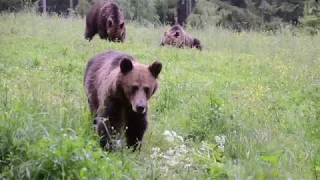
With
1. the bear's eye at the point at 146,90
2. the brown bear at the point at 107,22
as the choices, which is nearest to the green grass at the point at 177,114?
the bear's eye at the point at 146,90

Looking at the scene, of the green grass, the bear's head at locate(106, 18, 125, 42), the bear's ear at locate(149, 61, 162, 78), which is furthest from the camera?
the bear's head at locate(106, 18, 125, 42)

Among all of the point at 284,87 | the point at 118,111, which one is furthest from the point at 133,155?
the point at 284,87

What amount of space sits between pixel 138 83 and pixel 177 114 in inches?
90.6

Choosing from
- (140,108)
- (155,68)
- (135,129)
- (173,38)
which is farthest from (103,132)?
(173,38)

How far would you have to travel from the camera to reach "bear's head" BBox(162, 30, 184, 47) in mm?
16703

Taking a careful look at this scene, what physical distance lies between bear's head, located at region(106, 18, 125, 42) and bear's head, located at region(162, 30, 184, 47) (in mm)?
1856

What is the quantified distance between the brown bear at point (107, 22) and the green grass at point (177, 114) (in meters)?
1.07

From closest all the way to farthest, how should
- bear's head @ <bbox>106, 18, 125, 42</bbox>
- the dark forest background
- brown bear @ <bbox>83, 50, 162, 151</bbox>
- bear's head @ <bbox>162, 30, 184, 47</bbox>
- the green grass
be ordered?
the green grass → brown bear @ <bbox>83, 50, 162, 151</bbox> → bear's head @ <bbox>106, 18, 125, 42</bbox> → bear's head @ <bbox>162, 30, 184, 47</bbox> → the dark forest background

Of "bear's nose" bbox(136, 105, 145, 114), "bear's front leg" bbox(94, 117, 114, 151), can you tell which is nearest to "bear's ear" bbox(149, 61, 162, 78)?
"bear's nose" bbox(136, 105, 145, 114)

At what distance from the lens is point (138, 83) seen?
19.1 ft

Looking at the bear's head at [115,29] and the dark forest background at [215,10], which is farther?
the dark forest background at [215,10]

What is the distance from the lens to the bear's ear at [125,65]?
19.2 ft

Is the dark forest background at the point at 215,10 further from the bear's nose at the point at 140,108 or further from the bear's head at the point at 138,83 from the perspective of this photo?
the bear's nose at the point at 140,108

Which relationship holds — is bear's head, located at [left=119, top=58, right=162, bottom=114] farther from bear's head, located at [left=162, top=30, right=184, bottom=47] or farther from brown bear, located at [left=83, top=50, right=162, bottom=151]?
bear's head, located at [left=162, top=30, right=184, bottom=47]
